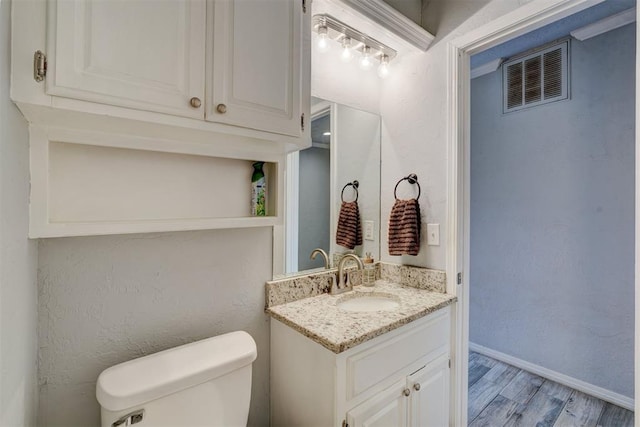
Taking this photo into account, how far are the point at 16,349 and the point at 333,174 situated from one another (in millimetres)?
1395

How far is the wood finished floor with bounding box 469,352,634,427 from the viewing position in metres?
Result: 1.79

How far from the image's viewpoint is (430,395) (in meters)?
1.35

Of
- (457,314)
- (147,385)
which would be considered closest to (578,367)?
(457,314)

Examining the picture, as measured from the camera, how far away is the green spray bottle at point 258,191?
1236mm

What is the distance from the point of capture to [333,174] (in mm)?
1709

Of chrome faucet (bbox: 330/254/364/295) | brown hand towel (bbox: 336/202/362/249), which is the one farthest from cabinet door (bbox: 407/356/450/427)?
brown hand towel (bbox: 336/202/362/249)

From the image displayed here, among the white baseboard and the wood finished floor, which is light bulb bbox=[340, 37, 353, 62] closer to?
the wood finished floor

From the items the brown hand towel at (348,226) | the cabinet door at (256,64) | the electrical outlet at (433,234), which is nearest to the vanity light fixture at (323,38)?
the cabinet door at (256,64)

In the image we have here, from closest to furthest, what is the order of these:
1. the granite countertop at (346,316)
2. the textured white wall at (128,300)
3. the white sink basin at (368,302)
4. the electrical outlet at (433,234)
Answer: the textured white wall at (128,300)
the granite countertop at (346,316)
the white sink basin at (368,302)
the electrical outlet at (433,234)

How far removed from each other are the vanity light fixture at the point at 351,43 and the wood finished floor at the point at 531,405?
2201 millimetres

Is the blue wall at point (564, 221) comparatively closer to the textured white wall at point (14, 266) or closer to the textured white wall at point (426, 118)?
the textured white wall at point (426, 118)

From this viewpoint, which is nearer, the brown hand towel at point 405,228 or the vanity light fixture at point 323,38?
the vanity light fixture at point 323,38

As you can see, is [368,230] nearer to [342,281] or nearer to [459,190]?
[342,281]

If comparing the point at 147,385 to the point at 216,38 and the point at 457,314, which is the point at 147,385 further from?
the point at 457,314
